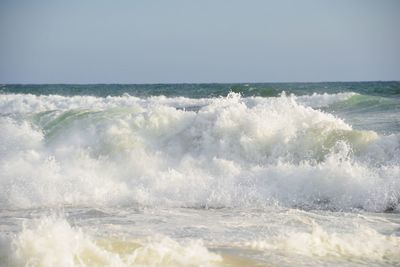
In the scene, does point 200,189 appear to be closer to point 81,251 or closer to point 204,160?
point 204,160

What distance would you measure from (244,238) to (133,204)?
2.60 metres

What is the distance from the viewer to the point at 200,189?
810 centimetres

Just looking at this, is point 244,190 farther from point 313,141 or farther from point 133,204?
point 313,141

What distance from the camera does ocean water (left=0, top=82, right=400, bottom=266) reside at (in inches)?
187

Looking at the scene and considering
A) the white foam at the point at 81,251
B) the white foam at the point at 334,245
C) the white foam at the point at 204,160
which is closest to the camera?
the white foam at the point at 81,251

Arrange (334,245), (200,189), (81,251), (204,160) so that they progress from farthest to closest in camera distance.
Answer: (204,160), (200,189), (334,245), (81,251)

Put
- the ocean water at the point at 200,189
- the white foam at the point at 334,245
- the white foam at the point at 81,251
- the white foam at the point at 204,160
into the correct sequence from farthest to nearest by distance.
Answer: the white foam at the point at 204,160
the white foam at the point at 334,245
the ocean water at the point at 200,189
the white foam at the point at 81,251

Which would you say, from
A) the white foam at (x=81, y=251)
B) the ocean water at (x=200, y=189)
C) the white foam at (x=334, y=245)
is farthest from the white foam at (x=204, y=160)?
the white foam at (x=81, y=251)

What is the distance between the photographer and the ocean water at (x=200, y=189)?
15.6 ft

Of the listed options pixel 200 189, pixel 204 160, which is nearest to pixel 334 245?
pixel 200 189

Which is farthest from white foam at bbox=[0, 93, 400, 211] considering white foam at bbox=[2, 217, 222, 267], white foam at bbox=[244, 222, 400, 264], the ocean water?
white foam at bbox=[2, 217, 222, 267]

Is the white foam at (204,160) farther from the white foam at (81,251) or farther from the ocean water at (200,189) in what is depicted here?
the white foam at (81,251)

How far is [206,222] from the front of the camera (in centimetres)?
633

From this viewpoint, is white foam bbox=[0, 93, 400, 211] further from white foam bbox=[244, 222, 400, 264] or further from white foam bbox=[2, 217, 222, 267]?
white foam bbox=[2, 217, 222, 267]
